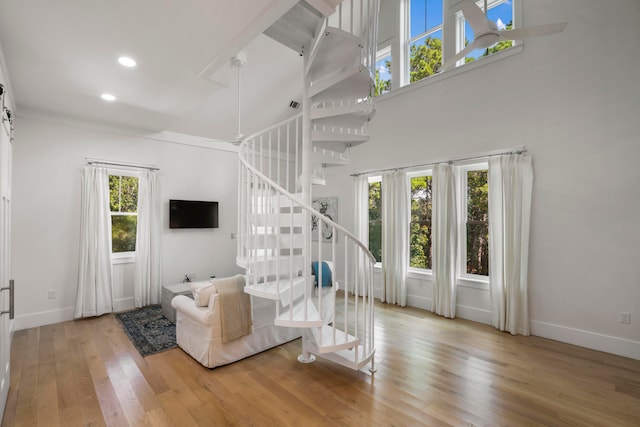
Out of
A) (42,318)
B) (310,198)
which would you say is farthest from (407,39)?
(42,318)

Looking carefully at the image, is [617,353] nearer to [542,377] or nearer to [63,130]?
[542,377]

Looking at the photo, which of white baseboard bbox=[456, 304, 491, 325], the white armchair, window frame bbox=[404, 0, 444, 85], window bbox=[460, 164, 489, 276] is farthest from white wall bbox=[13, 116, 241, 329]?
window bbox=[460, 164, 489, 276]

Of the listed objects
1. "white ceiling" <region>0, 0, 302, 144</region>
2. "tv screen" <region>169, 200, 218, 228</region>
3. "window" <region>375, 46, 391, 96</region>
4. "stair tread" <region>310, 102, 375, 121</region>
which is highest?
"window" <region>375, 46, 391, 96</region>

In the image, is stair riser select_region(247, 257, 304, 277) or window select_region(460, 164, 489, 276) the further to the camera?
window select_region(460, 164, 489, 276)

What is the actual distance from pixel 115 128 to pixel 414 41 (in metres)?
4.96

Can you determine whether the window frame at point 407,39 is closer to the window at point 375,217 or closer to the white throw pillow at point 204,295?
the window at point 375,217

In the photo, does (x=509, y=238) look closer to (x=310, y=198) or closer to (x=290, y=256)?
(x=310, y=198)

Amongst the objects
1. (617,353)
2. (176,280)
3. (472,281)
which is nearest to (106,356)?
(176,280)

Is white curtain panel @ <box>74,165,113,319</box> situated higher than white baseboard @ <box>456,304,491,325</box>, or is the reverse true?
white curtain panel @ <box>74,165,113,319</box>

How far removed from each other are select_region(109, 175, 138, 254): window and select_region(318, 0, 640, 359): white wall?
5.03 meters

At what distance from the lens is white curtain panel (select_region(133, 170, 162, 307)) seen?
14.8 feet

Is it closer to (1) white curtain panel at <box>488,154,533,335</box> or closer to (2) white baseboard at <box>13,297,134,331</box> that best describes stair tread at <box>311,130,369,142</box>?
(1) white curtain panel at <box>488,154,533,335</box>

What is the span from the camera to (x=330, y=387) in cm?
245

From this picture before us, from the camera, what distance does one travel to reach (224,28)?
2221 mm
